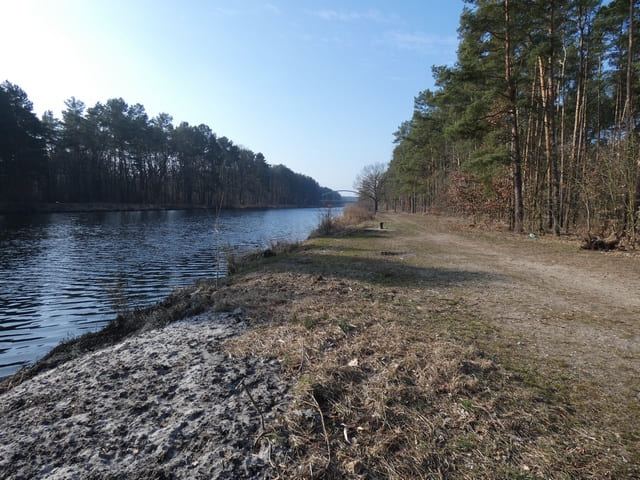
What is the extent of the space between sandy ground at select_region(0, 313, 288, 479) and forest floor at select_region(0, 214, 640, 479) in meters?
0.02

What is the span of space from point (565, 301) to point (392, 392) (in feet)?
15.5

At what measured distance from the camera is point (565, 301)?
5398mm

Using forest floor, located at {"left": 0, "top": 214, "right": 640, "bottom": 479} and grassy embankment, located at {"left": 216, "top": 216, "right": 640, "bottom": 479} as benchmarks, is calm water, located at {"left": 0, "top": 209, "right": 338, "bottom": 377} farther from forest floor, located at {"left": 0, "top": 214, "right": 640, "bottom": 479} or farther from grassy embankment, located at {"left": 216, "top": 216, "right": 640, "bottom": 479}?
grassy embankment, located at {"left": 216, "top": 216, "right": 640, "bottom": 479}

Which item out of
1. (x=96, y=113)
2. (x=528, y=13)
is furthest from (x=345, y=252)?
(x=96, y=113)

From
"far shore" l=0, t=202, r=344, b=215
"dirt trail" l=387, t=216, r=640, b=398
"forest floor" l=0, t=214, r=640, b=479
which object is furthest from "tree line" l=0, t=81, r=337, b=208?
"forest floor" l=0, t=214, r=640, b=479

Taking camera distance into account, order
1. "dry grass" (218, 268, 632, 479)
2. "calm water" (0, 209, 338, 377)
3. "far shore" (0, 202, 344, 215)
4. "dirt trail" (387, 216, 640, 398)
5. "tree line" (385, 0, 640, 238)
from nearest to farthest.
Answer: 1. "dry grass" (218, 268, 632, 479)
2. "dirt trail" (387, 216, 640, 398)
3. "calm water" (0, 209, 338, 377)
4. "tree line" (385, 0, 640, 238)
5. "far shore" (0, 202, 344, 215)

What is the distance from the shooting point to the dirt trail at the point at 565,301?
333 centimetres

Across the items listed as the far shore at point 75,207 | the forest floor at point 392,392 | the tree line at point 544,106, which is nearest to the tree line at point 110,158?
the far shore at point 75,207

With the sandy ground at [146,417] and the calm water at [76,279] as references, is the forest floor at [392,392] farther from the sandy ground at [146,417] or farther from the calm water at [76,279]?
the calm water at [76,279]

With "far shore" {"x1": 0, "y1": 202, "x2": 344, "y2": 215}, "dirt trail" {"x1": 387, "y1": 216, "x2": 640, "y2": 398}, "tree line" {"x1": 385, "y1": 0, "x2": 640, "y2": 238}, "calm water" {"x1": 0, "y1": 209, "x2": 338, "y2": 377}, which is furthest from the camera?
"far shore" {"x1": 0, "y1": 202, "x2": 344, "y2": 215}

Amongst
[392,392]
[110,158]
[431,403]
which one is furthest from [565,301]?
[110,158]

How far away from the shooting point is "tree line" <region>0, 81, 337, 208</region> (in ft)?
122

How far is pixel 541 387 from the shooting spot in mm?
2746

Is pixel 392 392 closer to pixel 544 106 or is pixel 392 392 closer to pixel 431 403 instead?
pixel 431 403
